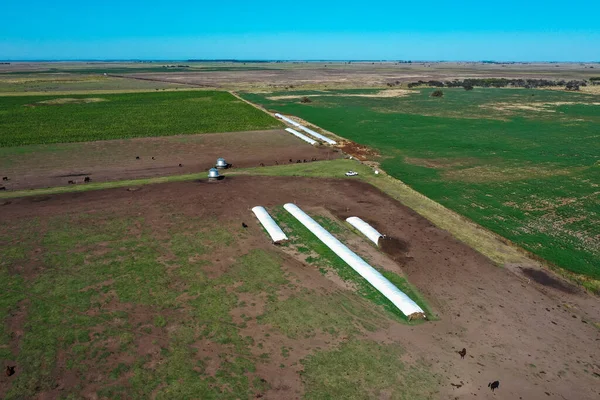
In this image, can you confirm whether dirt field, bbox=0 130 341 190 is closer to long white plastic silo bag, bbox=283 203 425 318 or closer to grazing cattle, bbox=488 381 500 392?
long white plastic silo bag, bbox=283 203 425 318

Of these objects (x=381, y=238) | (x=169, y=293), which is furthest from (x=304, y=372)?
(x=381, y=238)

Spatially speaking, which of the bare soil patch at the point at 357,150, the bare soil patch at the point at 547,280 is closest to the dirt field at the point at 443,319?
the bare soil patch at the point at 547,280

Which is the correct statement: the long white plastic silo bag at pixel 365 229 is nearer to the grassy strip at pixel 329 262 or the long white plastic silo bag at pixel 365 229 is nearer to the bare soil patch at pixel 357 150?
the grassy strip at pixel 329 262

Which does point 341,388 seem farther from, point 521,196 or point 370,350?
point 521,196

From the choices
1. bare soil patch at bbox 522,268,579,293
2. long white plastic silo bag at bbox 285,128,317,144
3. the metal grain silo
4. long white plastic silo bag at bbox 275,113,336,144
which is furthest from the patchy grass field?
long white plastic silo bag at bbox 275,113,336,144

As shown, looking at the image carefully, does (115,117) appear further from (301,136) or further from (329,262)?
(329,262)

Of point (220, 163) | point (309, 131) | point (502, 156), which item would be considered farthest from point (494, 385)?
point (309, 131)
